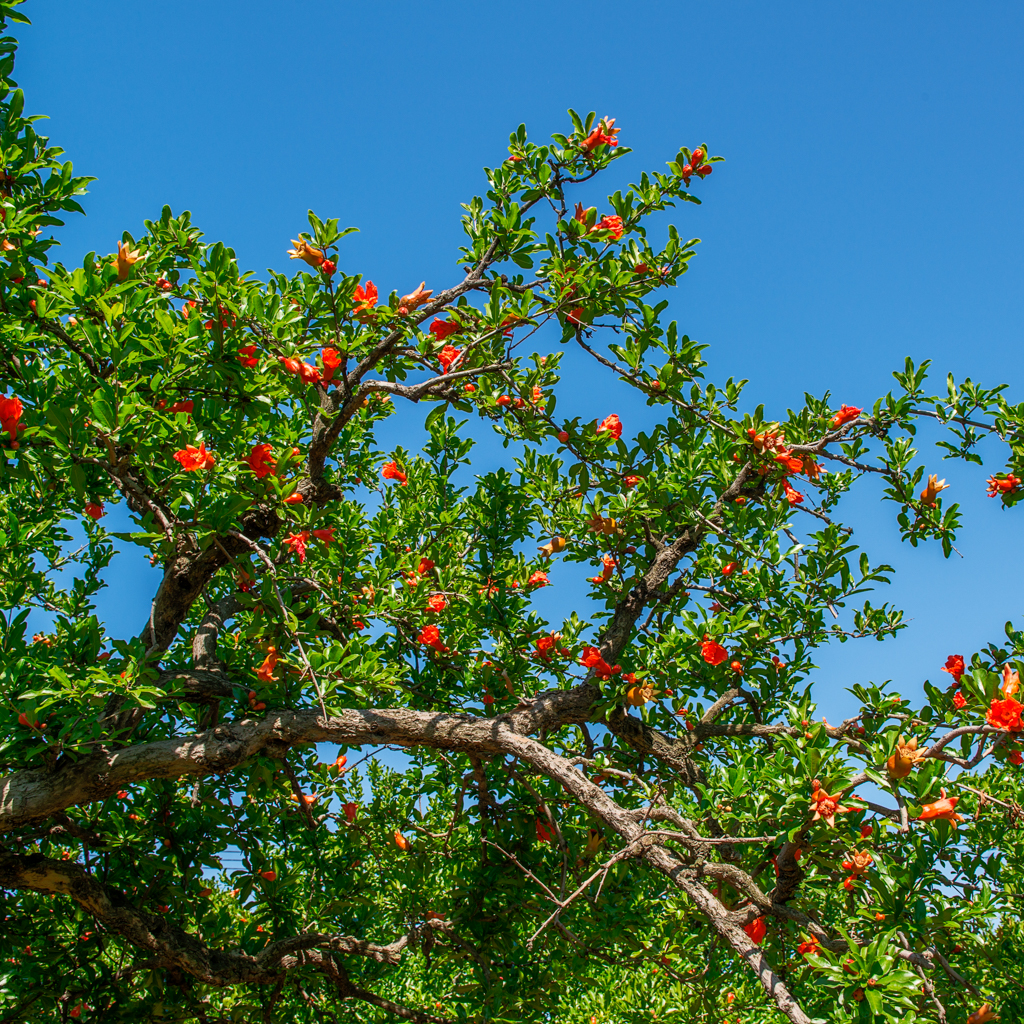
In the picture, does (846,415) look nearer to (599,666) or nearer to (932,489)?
(932,489)

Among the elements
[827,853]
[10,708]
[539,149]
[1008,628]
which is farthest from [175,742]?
[1008,628]

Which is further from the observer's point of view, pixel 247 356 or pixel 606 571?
pixel 606 571

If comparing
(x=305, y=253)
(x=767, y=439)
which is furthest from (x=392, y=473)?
(x=767, y=439)

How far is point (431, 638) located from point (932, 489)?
2.59m

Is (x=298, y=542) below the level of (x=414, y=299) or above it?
below

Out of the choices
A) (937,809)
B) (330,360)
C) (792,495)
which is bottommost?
(937,809)

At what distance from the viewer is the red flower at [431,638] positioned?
4.03 metres

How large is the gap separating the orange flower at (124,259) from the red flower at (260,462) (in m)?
0.78

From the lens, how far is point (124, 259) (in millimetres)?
2717

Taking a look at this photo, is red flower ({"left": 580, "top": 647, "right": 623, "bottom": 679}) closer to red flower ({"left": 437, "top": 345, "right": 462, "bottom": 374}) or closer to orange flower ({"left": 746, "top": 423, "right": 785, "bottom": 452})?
orange flower ({"left": 746, "top": 423, "right": 785, "bottom": 452})

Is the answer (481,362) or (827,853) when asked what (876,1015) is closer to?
(827,853)

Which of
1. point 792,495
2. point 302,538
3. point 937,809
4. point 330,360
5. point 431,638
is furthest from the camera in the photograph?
point 431,638

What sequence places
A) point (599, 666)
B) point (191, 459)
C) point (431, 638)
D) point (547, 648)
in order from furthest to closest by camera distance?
point (547, 648), point (431, 638), point (599, 666), point (191, 459)

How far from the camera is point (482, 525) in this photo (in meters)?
4.61
